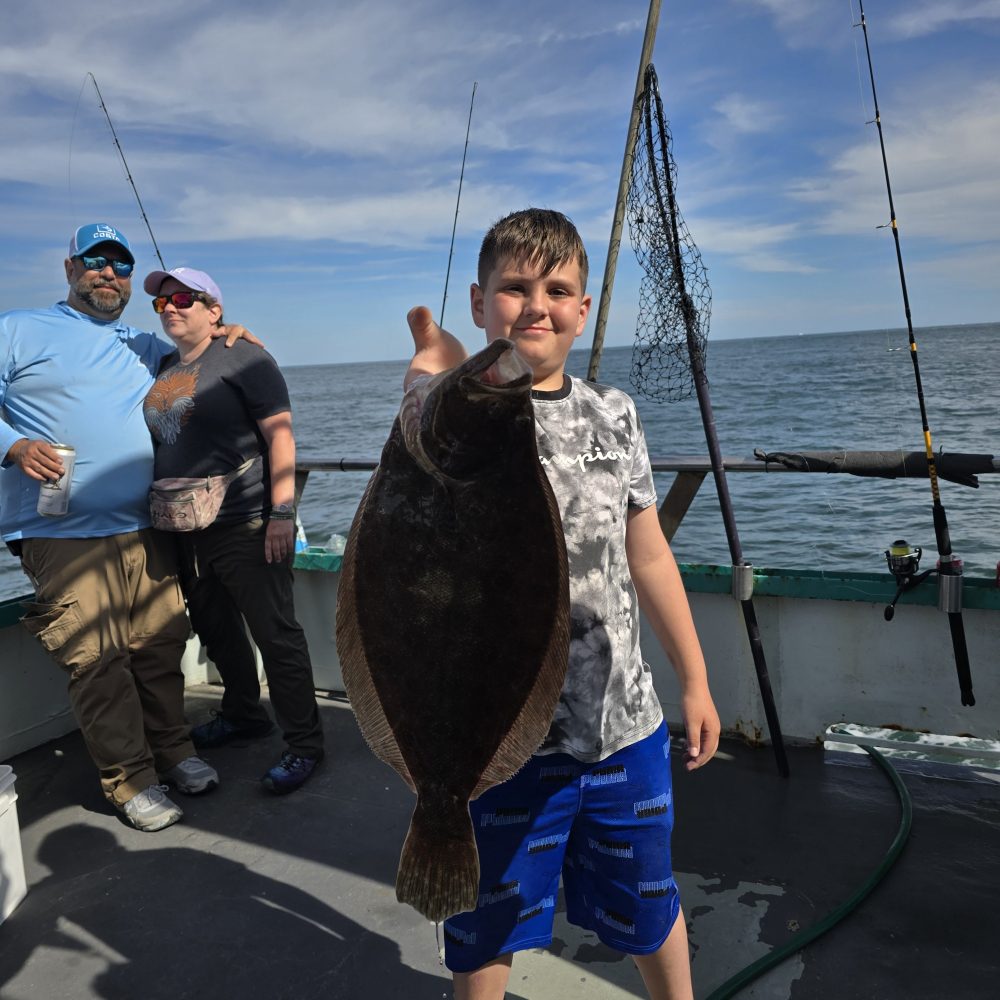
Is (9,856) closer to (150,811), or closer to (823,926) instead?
(150,811)

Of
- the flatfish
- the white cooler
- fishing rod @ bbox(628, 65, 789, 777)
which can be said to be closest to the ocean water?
fishing rod @ bbox(628, 65, 789, 777)

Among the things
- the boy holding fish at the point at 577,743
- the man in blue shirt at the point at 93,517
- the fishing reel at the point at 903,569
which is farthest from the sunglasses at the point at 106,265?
the fishing reel at the point at 903,569

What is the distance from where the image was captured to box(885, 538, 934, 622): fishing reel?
3332 millimetres

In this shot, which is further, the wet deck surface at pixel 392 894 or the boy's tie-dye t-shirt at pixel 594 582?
the wet deck surface at pixel 392 894

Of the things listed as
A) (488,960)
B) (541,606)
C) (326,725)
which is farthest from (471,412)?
(326,725)

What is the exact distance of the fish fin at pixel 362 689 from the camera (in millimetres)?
1494

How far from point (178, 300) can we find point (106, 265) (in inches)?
16.7

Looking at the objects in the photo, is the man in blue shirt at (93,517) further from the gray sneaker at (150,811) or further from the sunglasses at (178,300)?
the sunglasses at (178,300)

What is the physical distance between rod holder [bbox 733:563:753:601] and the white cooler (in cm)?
299

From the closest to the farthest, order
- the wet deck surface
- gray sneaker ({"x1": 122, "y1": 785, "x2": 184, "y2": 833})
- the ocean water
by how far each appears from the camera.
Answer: the wet deck surface
gray sneaker ({"x1": 122, "y1": 785, "x2": 184, "y2": 833})
the ocean water

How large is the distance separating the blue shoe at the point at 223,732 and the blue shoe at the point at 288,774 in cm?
52

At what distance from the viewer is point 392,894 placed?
2957mm

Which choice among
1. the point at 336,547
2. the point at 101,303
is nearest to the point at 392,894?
the point at 336,547

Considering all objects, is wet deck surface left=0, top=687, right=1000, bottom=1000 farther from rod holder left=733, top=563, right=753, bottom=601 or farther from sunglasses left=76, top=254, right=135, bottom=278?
sunglasses left=76, top=254, right=135, bottom=278
